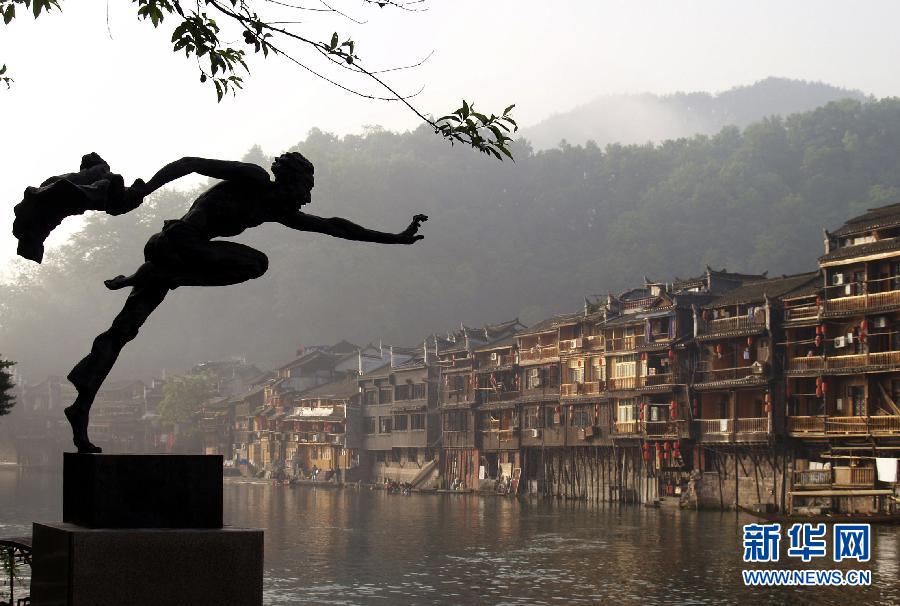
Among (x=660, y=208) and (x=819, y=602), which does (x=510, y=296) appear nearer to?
(x=660, y=208)

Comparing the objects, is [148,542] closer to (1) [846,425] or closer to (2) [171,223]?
(2) [171,223]

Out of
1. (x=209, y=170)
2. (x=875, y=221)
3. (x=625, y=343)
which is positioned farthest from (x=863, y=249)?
(x=209, y=170)

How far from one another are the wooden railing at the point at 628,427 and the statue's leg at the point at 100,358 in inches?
1926

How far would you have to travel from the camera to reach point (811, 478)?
4494 cm

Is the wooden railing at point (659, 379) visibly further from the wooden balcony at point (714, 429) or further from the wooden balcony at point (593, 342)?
the wooden balcony at point (593, 342)

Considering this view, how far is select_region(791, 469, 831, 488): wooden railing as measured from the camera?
145 ft

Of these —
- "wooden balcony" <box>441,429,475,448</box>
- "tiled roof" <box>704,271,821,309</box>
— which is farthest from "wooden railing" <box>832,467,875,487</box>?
"wooden balcony" <box>441,429,475,448</box>

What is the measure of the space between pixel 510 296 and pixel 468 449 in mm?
47057

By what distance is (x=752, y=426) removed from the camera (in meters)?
47.9

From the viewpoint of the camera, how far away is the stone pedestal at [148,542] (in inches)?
252

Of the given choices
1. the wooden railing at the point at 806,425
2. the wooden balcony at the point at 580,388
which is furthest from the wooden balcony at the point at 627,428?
the wooden railing at the point at 806,425

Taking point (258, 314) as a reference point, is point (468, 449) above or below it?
below

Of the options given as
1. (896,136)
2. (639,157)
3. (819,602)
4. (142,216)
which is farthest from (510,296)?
(819,602)

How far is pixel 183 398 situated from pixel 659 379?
54253 millimetres
